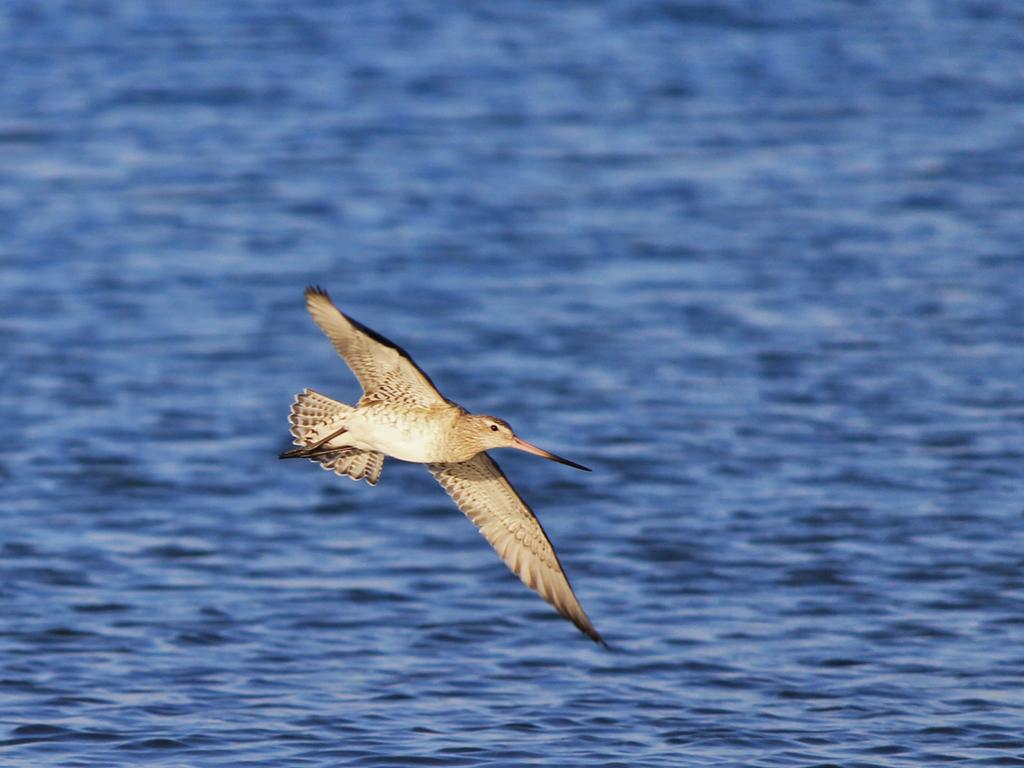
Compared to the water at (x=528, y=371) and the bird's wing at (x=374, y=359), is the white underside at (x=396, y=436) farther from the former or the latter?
the water at (x=528, y=371)

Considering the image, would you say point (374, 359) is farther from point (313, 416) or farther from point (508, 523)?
point (508, 523)

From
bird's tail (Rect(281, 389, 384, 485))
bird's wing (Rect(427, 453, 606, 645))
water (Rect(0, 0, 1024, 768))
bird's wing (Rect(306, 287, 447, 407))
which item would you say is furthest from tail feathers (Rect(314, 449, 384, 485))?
water (Rect(0, 0, 1024, 768))

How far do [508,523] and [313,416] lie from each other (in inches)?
33.5

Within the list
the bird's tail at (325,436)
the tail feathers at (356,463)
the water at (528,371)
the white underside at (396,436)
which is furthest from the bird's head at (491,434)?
the water at (528,371)

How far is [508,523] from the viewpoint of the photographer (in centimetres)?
717

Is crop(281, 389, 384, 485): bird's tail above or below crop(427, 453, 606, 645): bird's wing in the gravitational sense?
above

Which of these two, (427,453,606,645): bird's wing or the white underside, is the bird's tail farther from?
(427,453,606,645): bird's wing

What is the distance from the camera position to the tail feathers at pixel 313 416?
6.84m

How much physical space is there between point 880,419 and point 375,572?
3.58 m

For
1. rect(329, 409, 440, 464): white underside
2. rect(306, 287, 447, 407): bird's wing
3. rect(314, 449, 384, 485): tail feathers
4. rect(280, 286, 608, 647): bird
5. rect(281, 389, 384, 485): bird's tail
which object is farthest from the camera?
rect(314, 449, 384, 485): tail feathers

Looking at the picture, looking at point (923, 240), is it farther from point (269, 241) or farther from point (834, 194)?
point (269, 241)

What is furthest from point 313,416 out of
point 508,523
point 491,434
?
point 508,523

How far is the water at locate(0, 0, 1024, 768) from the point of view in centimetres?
830

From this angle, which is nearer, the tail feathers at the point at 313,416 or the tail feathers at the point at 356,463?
the tail feathers at the point at 313,416
